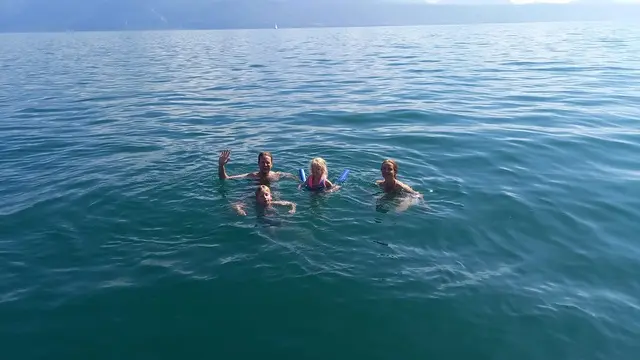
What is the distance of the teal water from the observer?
20.3 ft

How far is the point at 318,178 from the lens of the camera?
34.9ft

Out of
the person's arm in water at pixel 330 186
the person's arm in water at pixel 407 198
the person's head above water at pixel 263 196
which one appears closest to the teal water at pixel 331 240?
the person's arm in water at pixel 407 198

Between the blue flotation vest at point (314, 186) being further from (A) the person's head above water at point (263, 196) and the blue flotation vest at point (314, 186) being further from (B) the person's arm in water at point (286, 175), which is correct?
(A) the person's head above water at point (263, 196)

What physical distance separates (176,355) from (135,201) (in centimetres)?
527

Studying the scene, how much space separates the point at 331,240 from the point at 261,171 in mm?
3286

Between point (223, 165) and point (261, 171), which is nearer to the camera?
point (261, 171)

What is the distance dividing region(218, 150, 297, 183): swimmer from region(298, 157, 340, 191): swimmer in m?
0.99

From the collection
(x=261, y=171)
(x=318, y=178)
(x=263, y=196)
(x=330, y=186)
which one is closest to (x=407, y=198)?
(x=330, y=186)

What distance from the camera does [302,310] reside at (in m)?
6.67

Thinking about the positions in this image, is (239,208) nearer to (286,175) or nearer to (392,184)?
(286,175)

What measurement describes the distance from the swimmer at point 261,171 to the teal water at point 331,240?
0.36m

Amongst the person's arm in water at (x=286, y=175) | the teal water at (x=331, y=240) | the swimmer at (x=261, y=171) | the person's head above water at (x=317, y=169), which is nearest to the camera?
the teal water at (x=331, y=240)

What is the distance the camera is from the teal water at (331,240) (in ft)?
20.3

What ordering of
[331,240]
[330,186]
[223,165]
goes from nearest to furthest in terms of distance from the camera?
[331,240], [330,186], [223,165]
